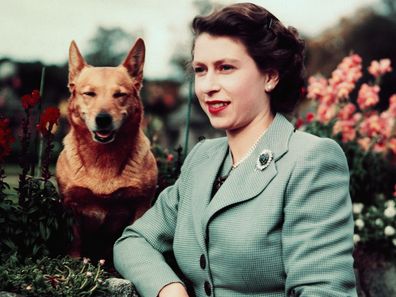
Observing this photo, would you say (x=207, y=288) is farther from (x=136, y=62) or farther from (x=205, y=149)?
(x=136, y=62)

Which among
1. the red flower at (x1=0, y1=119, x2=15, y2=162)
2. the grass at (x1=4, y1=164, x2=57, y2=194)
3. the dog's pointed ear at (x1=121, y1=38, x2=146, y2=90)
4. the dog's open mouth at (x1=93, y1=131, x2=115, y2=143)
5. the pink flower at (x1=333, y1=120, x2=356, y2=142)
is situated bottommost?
the grass at (x1=4, y1=164, x2=57, y2=194)

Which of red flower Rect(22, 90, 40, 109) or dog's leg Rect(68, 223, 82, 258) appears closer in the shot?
red flower Rect(22, 90, 40, 109)

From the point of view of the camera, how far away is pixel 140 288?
2.87 meters

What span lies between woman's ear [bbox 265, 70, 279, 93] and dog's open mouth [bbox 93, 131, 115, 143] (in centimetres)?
82

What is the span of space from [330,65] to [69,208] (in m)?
23.6

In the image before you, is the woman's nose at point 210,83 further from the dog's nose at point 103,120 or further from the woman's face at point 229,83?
the dog's nose at point 103,120

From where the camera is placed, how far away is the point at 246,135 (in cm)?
284

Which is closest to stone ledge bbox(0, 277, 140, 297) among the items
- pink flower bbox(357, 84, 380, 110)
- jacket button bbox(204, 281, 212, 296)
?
jacket button bbox(204, 281, 212, 296)

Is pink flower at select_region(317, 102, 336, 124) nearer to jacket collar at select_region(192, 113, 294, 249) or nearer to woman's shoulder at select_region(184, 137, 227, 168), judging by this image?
woman's shoulder at select_region(184, 137, 227, 168)

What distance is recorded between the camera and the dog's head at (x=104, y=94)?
3152mm

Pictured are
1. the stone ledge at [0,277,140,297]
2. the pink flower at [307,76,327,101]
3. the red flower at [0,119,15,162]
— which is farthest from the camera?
the pink flower at [307,76,327,101]

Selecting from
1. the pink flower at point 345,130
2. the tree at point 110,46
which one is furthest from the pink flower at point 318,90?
the tree at point 110,46

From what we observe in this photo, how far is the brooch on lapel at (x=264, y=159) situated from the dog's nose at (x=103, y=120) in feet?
2.63

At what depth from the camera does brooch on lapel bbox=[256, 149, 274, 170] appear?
2.70m
